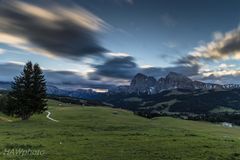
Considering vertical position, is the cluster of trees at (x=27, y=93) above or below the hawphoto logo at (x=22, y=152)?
above

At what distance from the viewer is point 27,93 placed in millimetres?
86438

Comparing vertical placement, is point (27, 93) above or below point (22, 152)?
above

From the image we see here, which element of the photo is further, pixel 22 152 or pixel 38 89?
pixel 38 89

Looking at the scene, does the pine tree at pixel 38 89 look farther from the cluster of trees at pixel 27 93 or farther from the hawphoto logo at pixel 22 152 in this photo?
the hawphoto logo at pixel 22 152

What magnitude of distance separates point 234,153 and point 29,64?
68124mm

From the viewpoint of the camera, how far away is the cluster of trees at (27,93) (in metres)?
86.1

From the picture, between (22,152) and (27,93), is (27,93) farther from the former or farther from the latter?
(22,152)

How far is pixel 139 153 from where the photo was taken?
3275 cm

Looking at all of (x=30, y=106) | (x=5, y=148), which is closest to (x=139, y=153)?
(x=5, y=148)

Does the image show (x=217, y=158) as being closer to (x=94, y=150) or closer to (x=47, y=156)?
(x=94, y=150)

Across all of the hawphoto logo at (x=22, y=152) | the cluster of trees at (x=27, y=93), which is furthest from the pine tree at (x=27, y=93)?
the hawphoto logo at (x=22, y=152)

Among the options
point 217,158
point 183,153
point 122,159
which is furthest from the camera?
point 183,153

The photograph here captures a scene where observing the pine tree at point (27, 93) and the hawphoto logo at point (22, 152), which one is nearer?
the hawphoto logo at point (22, 152)

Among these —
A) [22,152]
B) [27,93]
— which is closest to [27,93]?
[27,93]
